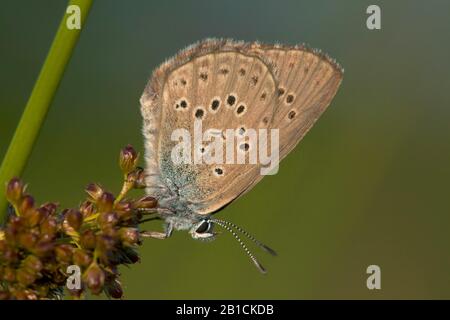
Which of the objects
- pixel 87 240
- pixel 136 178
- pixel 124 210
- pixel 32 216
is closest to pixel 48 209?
pixel 32 216

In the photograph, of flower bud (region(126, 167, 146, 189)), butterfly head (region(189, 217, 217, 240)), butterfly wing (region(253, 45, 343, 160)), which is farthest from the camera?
butterfly head (region(189, 217, 217, 240))

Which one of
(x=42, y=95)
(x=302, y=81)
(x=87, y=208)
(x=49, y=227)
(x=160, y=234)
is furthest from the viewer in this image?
(x=302, y=81)

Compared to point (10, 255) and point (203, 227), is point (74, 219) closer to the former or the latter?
point (10, 255)

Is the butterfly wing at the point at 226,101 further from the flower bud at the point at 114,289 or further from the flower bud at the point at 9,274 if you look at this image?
the flower bud at the point at 9,274

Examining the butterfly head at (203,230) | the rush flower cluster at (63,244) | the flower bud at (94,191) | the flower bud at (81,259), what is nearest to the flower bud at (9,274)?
the rush flower cluster at (63,244)

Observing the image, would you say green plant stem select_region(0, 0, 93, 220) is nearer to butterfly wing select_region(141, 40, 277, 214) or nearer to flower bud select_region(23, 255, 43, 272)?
flower bud select_region(23, 255, 43, 272)

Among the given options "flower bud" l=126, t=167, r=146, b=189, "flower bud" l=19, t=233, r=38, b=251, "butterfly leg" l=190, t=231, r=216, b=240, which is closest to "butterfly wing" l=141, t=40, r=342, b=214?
"butterfly leg" l=190, t=231, r=216, b=240
